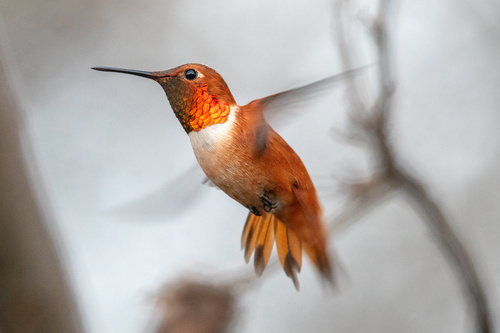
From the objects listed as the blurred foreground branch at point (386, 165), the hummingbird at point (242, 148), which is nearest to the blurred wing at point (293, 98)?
the hummingbird at point (242, 148)

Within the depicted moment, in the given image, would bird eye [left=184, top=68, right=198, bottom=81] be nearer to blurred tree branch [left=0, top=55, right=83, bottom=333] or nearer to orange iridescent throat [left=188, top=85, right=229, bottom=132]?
orange iridescent throat [left=188, top=85, right=229, bottom=132]

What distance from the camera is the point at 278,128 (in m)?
0.35

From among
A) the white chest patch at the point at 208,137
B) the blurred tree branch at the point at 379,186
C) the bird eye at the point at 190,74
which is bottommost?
the blurred tree branch at the point at 379,186

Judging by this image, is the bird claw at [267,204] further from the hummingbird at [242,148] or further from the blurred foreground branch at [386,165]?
the blurred foreground branch at [386,165]

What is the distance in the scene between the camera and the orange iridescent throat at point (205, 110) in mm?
356

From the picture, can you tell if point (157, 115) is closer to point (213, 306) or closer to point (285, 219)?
point (213, 306)

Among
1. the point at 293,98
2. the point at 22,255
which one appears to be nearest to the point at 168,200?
the point at 293,98

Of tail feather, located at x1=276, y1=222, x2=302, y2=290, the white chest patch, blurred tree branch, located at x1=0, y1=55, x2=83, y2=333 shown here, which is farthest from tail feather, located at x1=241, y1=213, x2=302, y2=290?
blurred tree branch, located at x1=0, y1=55, x2=83, y2=333

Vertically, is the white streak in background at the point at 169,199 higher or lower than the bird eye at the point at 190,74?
lower

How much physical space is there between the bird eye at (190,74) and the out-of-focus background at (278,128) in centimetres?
8

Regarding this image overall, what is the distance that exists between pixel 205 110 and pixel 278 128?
56 mm

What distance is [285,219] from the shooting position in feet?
1.42

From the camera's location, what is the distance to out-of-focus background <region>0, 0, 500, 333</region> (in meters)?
0.89

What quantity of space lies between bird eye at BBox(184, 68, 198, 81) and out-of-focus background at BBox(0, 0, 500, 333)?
8cm
